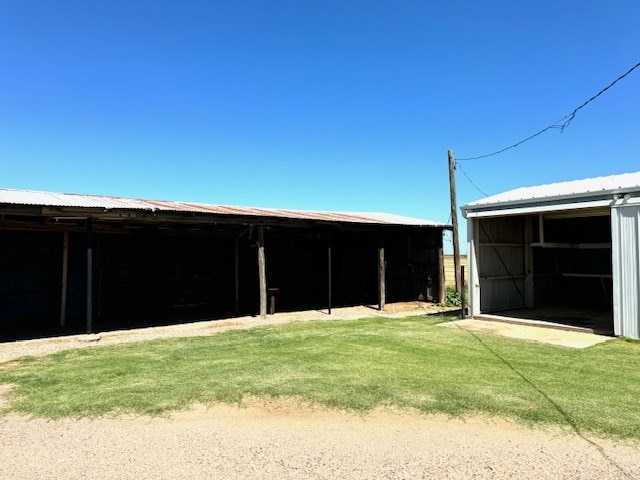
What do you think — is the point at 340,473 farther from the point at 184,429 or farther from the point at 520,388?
the point at 520,388

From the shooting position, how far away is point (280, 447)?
13.4 feet

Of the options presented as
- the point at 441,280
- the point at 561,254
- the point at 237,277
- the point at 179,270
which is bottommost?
the point at 441,280

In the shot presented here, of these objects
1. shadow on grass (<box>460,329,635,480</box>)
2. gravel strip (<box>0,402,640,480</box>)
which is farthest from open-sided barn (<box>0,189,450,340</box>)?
shadow on grass (<box>460,329,635,480</box>)

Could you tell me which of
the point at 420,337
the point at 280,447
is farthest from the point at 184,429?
the point at 420,337

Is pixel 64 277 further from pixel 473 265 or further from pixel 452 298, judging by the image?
pixel 452 298

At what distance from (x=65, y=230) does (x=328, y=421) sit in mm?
10389

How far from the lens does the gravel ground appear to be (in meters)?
3.57

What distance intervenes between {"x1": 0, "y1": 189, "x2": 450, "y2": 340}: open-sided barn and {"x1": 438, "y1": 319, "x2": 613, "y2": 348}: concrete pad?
4.32 meters

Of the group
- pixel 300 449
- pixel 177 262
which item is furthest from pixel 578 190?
pixel 177 262

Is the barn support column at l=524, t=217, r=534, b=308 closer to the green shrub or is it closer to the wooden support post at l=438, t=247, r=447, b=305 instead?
the green shrub

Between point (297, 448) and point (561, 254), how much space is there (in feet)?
47.5

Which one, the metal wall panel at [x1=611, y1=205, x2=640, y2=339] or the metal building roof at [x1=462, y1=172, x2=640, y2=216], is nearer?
the metal wall panel at [x1=611, y1=205, x2=640, y2=339]

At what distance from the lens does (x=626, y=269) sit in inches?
371

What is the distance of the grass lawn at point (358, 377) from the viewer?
5.07 m
